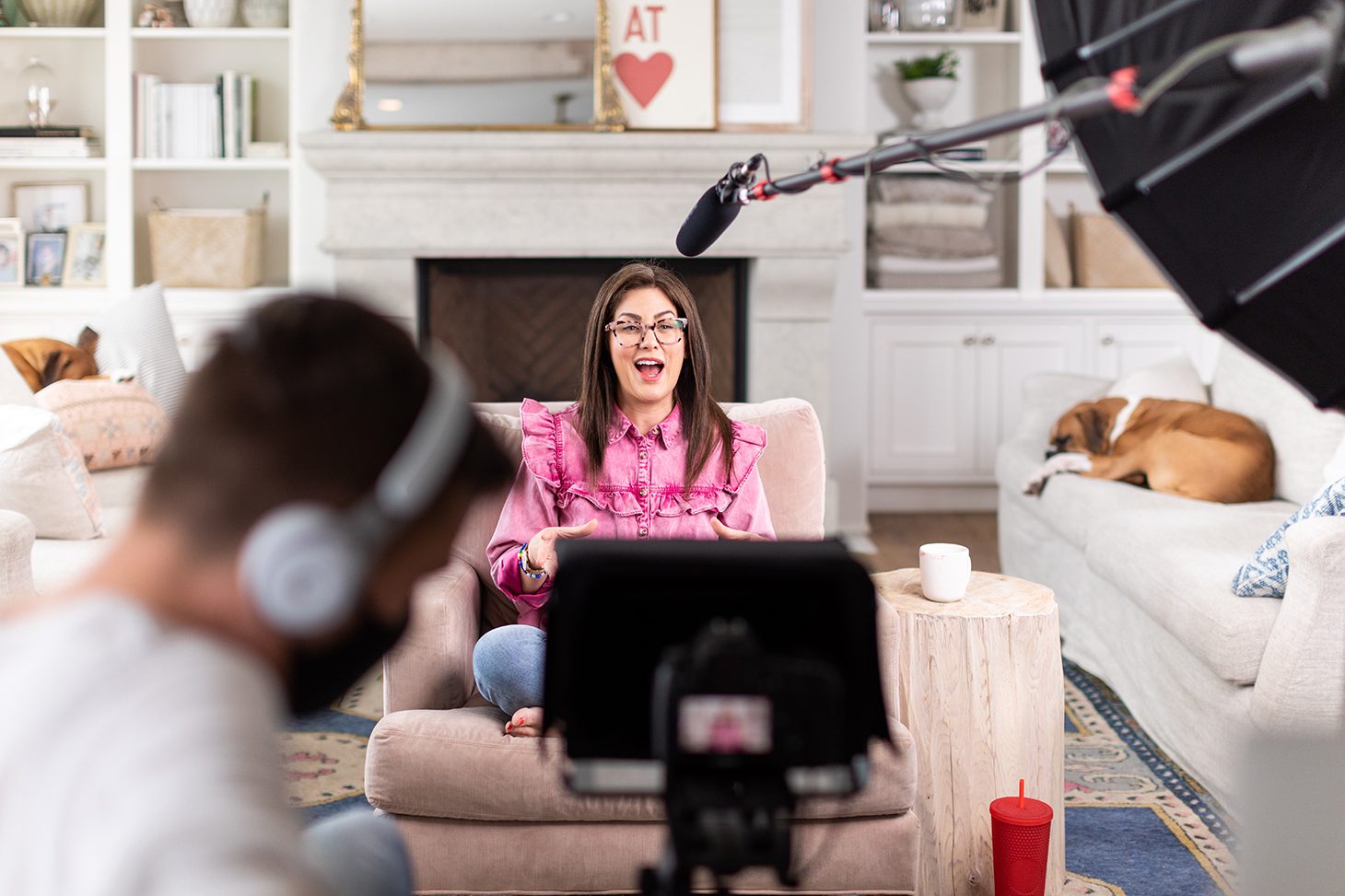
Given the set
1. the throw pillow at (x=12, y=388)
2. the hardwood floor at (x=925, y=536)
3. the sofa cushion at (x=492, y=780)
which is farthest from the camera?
the hardwood floor at (x=925, y=536)

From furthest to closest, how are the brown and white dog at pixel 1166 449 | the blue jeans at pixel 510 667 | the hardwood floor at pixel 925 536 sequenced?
the hardwood floor at pixel 925 536 < the brown and white dog at pixel 1166 449 < the blue jeans at pixel 510 667

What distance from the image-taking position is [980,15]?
5.11 meters

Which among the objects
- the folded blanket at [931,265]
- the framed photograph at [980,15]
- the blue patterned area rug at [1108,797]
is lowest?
the blue patterned area rug at [1108,797]

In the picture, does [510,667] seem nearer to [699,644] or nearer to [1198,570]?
[699,644]

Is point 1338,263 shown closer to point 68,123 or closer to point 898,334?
point 898,334

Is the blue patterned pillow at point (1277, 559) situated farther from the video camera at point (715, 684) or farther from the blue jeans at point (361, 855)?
the blue jeans at point (361, 855)

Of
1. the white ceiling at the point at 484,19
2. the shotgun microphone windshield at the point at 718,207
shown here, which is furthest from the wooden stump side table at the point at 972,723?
the white ceiling at the point at 484,19

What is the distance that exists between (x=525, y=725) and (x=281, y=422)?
1180mm

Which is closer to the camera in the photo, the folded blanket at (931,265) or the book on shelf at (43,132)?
the book on shelf at (43,132)

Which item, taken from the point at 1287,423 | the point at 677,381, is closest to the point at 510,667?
the point at 677,381

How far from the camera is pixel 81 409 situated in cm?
320

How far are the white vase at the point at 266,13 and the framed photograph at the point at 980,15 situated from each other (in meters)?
2.38

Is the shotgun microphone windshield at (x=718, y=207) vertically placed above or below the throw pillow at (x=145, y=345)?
above

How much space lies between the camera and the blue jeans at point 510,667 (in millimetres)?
1997
